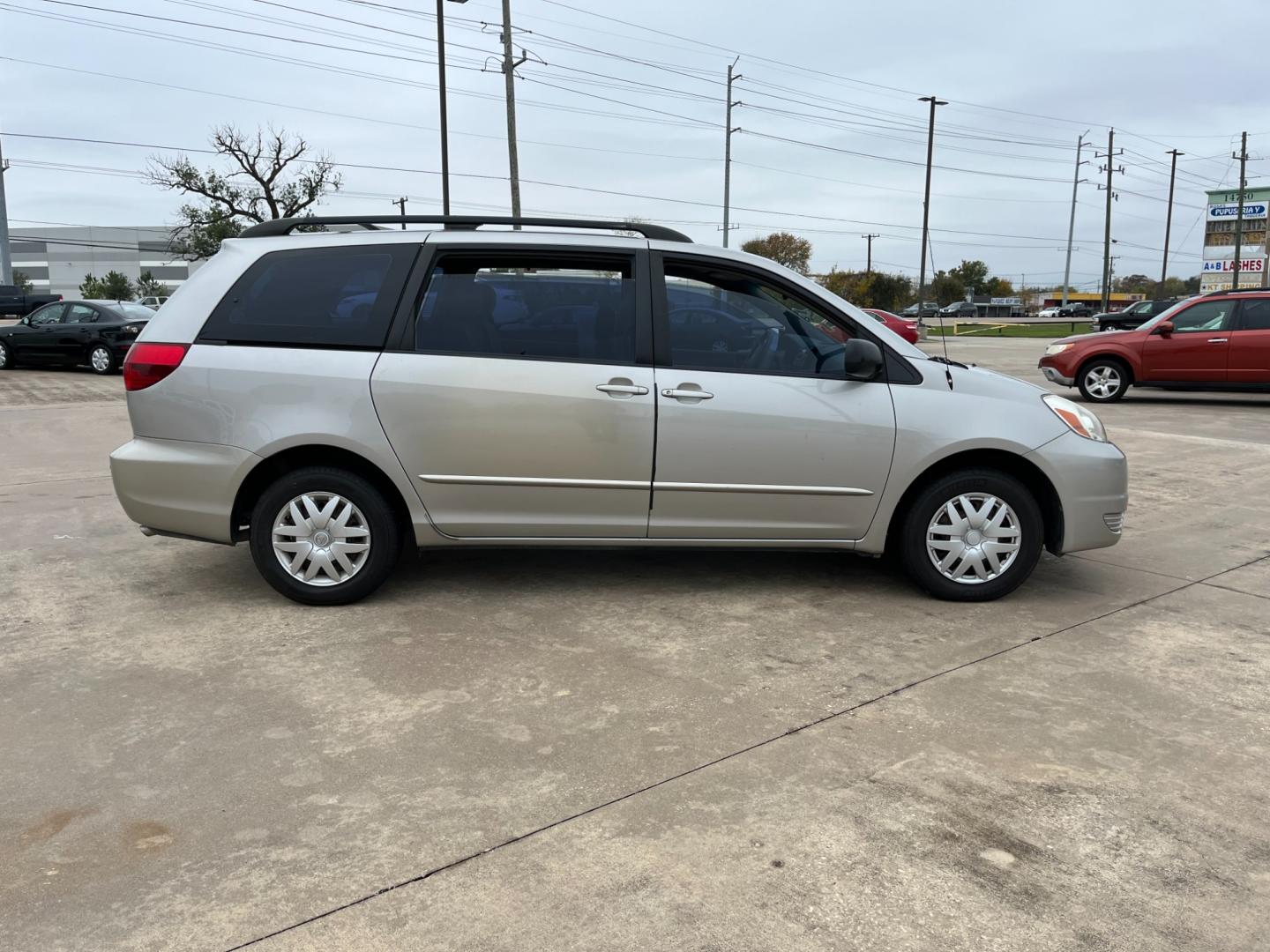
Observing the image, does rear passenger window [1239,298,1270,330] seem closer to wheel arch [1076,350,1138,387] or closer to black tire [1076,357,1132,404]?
wheel arch [1076,350,1138,387]

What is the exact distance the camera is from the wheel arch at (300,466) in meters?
4.46

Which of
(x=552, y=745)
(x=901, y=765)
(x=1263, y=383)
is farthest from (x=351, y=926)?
(x=1263, y=383)

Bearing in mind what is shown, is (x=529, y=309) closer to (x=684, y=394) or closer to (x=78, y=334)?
(x=684, y=394)

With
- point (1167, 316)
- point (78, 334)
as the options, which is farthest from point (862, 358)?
point (78, 334)

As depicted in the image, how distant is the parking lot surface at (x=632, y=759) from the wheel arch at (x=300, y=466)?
19.3 inches

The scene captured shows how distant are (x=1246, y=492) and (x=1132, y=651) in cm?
433

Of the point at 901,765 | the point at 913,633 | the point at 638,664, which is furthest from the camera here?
the point at 913,633

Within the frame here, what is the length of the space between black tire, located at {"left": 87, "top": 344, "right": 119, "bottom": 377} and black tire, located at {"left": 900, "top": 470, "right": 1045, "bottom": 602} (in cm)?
1694

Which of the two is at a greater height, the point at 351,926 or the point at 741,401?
the point at 741,401

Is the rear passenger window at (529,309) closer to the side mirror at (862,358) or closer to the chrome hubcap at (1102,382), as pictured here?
the side mirror at (862,358)

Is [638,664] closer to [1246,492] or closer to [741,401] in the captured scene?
[741,401]

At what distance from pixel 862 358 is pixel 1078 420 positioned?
1208 millimetres

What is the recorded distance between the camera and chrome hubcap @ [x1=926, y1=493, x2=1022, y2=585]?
4621mm

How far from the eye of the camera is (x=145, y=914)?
7.62 feet
